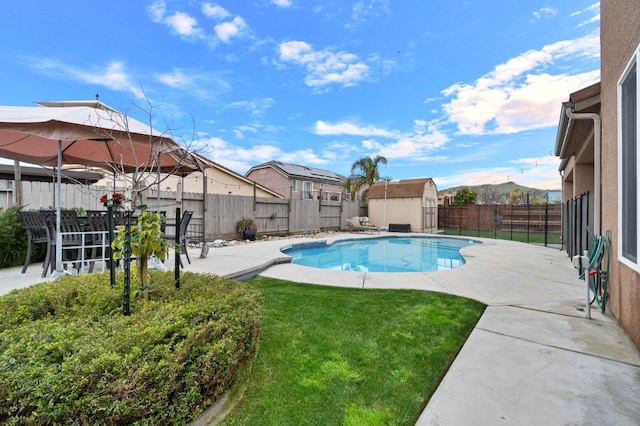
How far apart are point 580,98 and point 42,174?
45.1 ft

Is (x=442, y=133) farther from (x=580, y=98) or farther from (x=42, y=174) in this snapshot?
(x=42, y=174)

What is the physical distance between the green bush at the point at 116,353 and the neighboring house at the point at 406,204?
17.4 m

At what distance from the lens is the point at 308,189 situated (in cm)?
2569

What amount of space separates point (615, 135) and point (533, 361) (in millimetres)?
2696

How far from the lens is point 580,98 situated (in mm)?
4105

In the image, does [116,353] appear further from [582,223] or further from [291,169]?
[291,169]

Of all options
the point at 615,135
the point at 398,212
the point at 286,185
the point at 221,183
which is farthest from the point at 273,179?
the point at 615,135

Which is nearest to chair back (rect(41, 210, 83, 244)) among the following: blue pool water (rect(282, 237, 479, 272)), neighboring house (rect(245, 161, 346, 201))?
blue pool water (rect(282, 237, 479, 272))

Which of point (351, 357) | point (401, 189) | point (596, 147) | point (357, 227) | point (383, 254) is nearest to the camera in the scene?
point (351, 357)

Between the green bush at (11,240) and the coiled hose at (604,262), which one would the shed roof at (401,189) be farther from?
the green bush at (11,240)

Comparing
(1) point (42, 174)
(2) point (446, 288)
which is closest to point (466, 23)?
(2) point (446, 288)

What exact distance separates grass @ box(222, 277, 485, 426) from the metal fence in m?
14.0

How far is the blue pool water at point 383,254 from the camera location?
350 inches

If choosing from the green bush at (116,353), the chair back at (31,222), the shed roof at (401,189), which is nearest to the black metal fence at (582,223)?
the green bush at (116,353)
